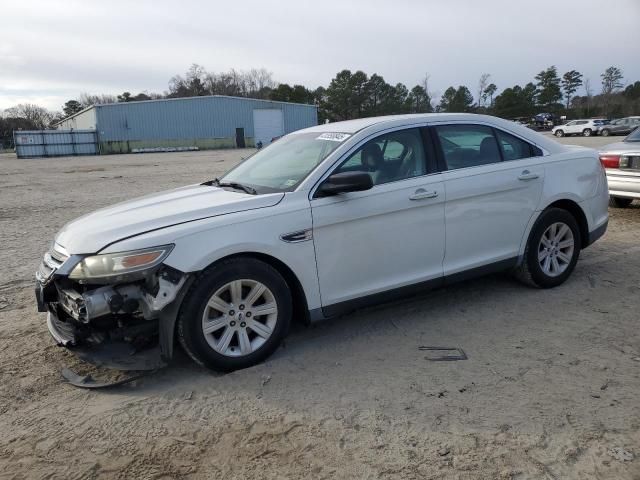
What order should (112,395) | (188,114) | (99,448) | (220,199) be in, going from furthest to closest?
1. (188,114)
2. (220,199)
3. (112,395)
4. (99,448)

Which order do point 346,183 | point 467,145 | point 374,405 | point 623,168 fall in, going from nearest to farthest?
1. point 374,405
2. point 346,183
3. point 467,145
4. point 623,168

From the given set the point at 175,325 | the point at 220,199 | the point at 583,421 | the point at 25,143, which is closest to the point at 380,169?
the point at 220,199

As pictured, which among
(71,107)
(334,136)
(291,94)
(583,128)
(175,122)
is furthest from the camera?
(71,107)

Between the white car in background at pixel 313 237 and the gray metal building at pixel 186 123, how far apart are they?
180 feet

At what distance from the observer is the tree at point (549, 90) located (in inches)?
3150

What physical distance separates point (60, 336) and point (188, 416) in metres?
1.14

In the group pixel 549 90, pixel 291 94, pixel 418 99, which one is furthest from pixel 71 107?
pixel 549 90

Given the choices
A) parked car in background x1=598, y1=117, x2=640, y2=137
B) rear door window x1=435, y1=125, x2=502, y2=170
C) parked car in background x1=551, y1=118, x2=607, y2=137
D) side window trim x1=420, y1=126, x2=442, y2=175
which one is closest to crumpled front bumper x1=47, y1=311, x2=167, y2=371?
side window trim x1=420, y1=126, x2=442, y2=175

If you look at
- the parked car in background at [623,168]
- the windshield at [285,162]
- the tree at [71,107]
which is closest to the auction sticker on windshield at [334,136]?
the windshield at [285,162]

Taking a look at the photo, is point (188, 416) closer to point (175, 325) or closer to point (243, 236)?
point (175, 325)

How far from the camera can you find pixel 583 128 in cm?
4569

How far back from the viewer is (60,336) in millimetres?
3625

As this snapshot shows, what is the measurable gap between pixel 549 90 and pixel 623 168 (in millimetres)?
80263

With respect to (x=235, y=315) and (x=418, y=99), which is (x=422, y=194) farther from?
(x=418, y=99)
